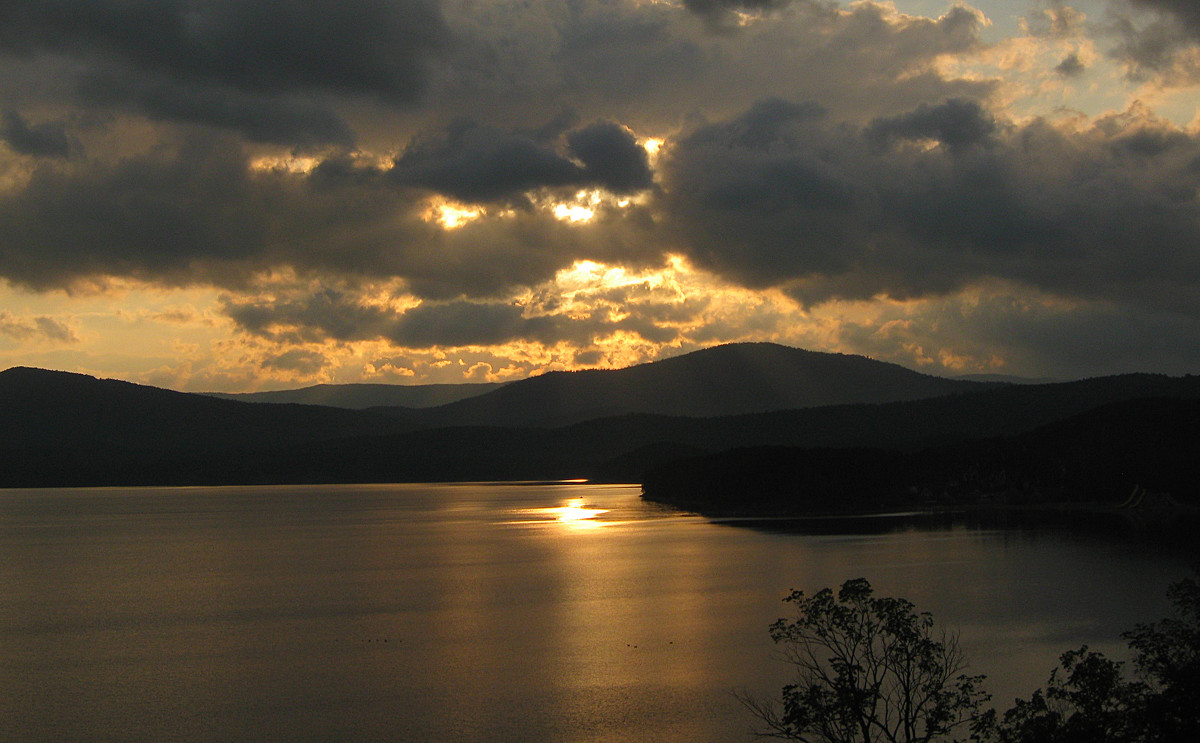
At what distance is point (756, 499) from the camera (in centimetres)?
12675

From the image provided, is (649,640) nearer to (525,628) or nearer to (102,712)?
(525,628)

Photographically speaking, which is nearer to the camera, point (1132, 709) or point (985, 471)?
point (1132, 709)

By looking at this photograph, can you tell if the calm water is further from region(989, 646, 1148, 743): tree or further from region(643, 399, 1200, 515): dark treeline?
region(643, 399, 1200, 515): dark treeline

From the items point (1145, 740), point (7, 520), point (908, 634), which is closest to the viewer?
point (1145, 740)

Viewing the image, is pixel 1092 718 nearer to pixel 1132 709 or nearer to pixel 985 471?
pixel 1132 709

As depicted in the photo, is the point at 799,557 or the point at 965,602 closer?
the point at 965,602

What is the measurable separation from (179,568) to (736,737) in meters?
52.4

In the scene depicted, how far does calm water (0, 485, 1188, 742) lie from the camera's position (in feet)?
96.5

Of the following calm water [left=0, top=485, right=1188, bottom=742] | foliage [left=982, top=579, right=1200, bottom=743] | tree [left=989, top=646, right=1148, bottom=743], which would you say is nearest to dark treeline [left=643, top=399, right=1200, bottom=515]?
calm water [left=0, top=485, right=1188, bottom=742]

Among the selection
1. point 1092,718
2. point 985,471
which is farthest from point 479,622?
point 985,471

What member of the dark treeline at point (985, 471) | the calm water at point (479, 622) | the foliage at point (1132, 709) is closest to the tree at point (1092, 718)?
the foliage at point (1132, 709)

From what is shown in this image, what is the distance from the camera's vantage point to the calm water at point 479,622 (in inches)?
1158

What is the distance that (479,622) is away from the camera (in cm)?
4541

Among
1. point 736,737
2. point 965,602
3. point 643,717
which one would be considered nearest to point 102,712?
point 643,717
